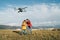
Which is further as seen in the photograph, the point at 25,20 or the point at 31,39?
the point at 25,20

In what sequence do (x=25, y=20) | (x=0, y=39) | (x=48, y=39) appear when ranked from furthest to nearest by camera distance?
1. (x=25, y=20)
2. (x=48, y=39)
3. (x=0, y=39)

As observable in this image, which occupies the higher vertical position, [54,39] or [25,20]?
[25,20]

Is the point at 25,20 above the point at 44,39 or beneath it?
above

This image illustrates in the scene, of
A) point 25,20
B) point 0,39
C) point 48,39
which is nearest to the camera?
point 0,39

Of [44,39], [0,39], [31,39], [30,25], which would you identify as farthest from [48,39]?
[30,25]

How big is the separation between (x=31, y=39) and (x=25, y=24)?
643 cm

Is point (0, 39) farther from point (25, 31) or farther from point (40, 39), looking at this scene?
point (25, 31)

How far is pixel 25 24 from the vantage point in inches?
1049

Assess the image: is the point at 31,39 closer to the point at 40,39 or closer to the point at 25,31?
the point at 40,39

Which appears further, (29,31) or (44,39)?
(29,31)

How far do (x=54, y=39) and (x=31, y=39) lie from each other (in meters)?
2.78

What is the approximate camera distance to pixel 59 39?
21.6m

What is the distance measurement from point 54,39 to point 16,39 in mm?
4289

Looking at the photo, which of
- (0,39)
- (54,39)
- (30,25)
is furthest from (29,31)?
(0,39)
